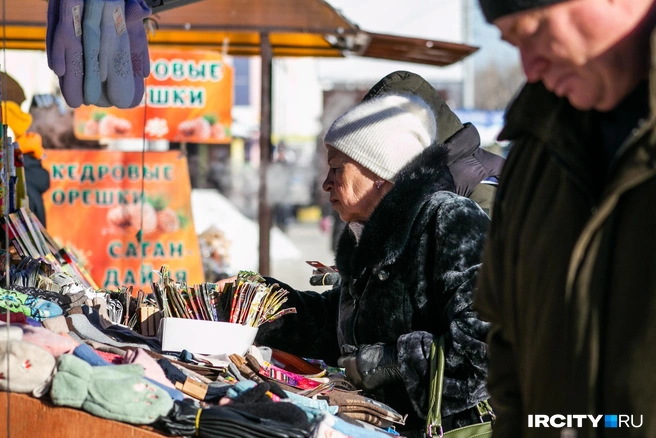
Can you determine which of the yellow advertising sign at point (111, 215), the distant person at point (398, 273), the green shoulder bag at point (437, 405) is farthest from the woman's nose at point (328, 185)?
the yellow advertising sign at point (111, 215)

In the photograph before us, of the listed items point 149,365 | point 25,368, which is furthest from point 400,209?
point 25,368

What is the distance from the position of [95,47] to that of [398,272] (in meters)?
1.46

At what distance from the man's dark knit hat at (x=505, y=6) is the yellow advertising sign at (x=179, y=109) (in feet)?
17.5

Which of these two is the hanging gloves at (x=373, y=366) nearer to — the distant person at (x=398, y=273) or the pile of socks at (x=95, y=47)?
the distant person at (x=398, y=273)

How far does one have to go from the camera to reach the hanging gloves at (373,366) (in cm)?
266

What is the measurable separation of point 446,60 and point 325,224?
1738 centimetres

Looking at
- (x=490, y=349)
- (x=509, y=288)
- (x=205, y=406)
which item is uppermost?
(x=509, y=288)

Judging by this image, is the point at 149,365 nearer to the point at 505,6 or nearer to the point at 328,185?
the point at 328,185

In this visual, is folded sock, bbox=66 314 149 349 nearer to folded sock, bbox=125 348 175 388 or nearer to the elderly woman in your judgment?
folded sock, bbox=125 348 175 388

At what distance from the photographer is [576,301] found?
140 cm

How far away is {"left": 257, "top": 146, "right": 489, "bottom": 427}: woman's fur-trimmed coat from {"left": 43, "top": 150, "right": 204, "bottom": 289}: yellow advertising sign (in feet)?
12.2

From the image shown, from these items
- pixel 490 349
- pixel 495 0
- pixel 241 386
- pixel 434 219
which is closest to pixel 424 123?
pixel 434 219

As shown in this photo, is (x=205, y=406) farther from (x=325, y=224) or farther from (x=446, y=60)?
(x=325, y=224)

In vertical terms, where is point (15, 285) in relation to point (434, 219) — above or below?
below
